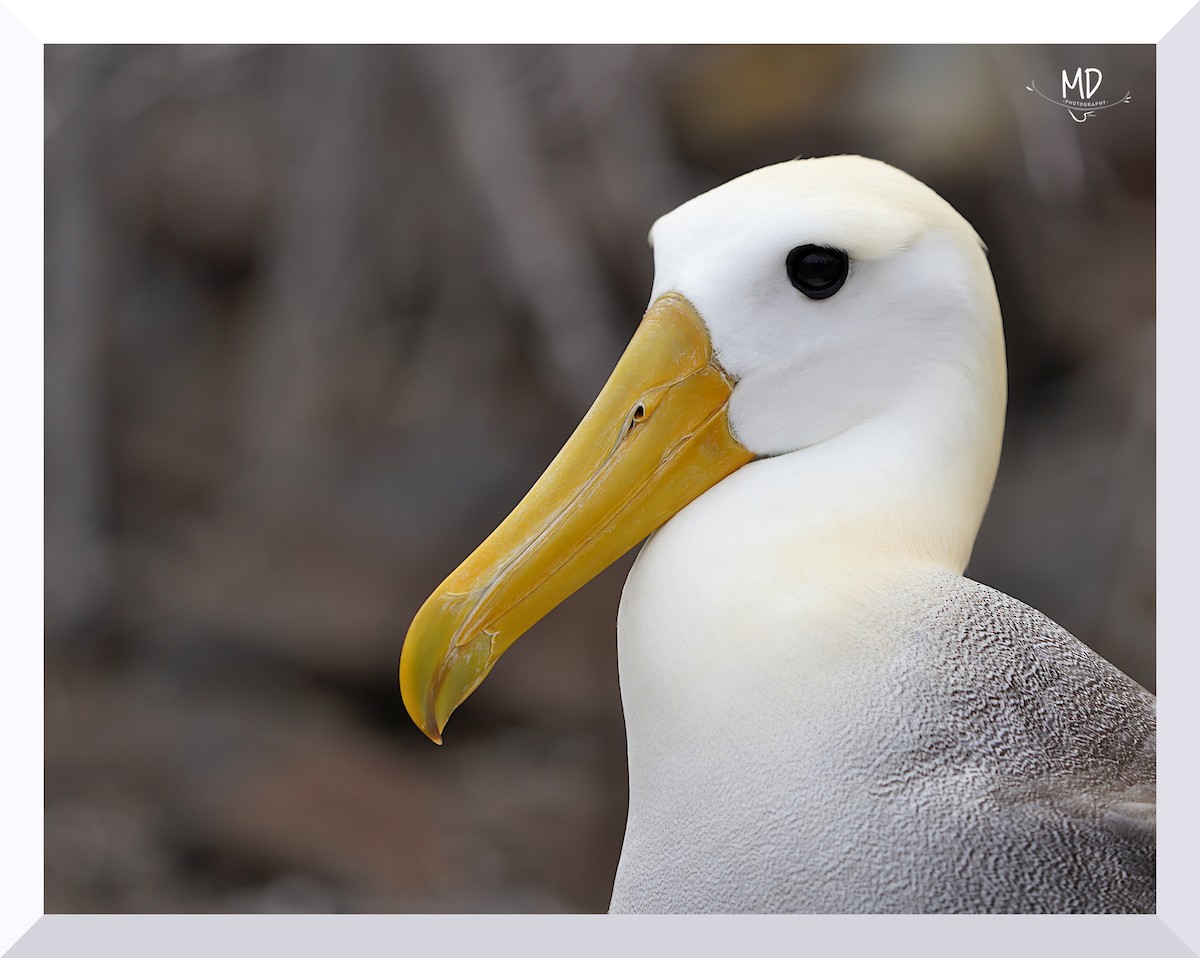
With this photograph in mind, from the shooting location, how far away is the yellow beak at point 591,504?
173 cm

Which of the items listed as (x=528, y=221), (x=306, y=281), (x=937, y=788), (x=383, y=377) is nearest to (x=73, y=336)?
(x=306, y=281)

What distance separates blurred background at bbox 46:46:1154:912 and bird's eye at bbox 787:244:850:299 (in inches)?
32.3

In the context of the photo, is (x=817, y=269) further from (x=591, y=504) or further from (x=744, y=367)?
(x=591, y=504)

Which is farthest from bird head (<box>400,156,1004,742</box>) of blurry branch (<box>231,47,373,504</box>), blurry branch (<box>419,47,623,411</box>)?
blurry branch (<box>231,47,373,504</box>)

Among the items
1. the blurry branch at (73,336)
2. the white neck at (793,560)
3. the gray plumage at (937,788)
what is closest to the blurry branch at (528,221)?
the blurry branch at (73,336)

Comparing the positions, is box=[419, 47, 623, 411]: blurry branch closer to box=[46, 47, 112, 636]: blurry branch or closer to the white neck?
box=[46, 47, 112, 636]: blurry branch

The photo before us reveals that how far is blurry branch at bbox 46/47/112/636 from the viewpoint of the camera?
2.41 metres

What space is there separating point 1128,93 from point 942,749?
4.70ft

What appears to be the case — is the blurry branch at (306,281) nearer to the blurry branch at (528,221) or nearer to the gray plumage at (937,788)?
the blurry branch at (528,221)

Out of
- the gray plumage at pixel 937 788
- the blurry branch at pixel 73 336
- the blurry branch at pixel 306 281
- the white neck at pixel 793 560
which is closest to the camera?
the gray plumage at pixel 937 788

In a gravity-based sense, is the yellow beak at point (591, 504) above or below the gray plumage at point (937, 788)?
above

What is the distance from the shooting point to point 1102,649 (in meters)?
2.55

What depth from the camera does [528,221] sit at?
2750 mm
